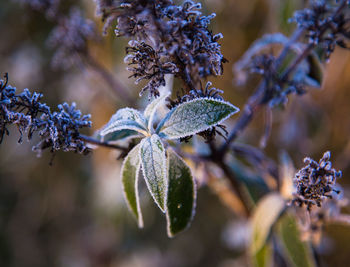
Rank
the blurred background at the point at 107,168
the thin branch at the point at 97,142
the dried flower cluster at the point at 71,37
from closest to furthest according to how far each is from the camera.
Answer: the thin branch at the point at 97,142, the dried flower cluster at the point at 71,37, the blurred background at the point at 107,168

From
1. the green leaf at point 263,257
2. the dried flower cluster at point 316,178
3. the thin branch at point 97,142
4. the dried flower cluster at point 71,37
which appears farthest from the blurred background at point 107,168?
the dried flower cluster at point 316,178

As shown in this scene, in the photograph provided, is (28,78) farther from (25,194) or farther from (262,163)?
(262,163)

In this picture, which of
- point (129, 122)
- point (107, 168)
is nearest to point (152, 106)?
point (129, 122)

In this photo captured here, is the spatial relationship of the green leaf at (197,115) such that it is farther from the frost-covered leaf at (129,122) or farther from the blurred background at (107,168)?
the blurred background at (107,168)

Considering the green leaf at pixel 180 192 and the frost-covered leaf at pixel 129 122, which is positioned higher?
the frost-covered leaf at pixel 129 122

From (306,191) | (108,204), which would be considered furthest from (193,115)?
(108,204)

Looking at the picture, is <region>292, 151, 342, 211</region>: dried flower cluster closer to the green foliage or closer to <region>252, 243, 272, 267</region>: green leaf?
the green foliage
